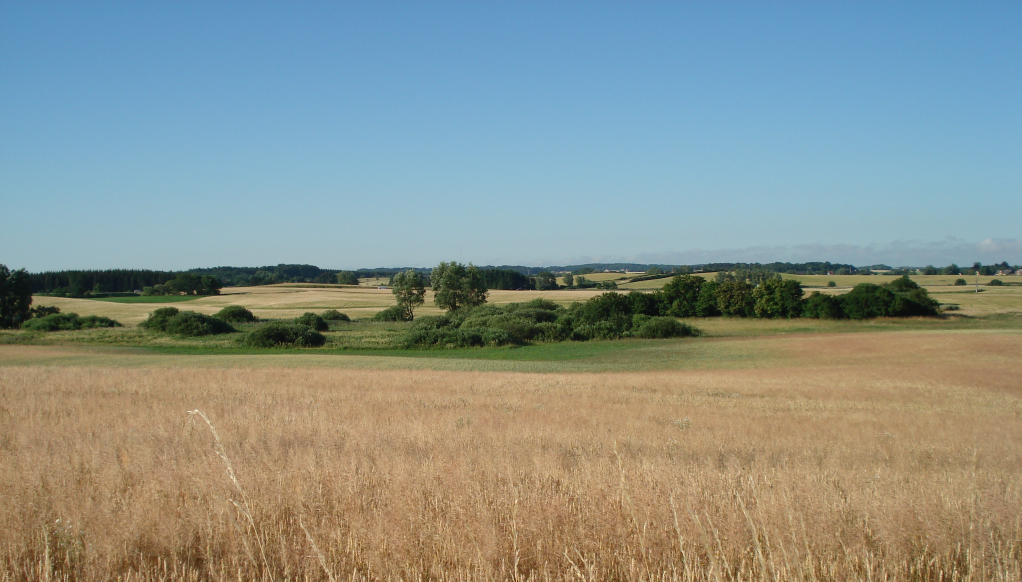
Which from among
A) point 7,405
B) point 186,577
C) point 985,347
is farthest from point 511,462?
point 985,347

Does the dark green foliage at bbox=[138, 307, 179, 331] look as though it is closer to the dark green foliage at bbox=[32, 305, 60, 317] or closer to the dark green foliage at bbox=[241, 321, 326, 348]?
the dark green foliage at bbox=[241, 321, 326, 348]

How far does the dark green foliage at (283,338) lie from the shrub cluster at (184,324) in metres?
5.86

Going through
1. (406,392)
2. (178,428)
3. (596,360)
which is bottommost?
(596,360)

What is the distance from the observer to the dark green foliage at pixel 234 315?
2699 inches

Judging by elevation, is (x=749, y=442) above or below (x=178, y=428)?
below

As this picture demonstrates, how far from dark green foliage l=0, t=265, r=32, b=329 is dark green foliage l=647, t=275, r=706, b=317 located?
73.6 m

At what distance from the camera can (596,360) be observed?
4269 centimetres

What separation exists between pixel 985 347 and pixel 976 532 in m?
43.0

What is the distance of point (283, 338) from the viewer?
168 ft

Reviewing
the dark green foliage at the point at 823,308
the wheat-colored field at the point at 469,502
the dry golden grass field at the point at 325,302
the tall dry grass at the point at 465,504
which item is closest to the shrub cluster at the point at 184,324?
the dry golden grass field at the point at 325,302

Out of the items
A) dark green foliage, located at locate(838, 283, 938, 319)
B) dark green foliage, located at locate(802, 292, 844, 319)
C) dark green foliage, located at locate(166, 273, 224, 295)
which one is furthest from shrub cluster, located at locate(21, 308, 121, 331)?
dark green foliage, located at locate(838, 283, 938, 319)

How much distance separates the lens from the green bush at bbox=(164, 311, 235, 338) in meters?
53.8

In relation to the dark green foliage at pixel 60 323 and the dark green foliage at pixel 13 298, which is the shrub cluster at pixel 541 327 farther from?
Result: the dark green foliage at pixel 13 298

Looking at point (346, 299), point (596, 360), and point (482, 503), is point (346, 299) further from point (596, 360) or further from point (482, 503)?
point (482, 503)
